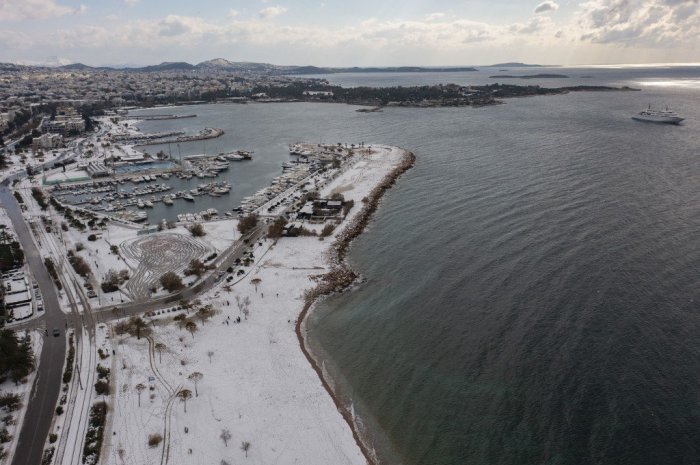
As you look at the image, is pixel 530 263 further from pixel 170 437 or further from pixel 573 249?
pixel 170 437

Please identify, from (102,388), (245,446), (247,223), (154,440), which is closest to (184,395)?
(154,440)

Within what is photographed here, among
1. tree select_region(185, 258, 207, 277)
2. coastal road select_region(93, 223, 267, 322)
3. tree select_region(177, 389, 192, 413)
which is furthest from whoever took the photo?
tree select_region(185, 258, 207, 277)

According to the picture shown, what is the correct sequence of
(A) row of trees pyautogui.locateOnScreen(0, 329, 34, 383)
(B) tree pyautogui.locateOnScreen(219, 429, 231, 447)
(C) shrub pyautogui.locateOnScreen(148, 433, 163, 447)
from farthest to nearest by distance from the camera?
1. (A) row of trees pyautogui.locateOnScreen(0, 329, 34, 383)
2. (B) tree pyautogui.locateOnScreen(219, 429, 231, 447)
3. (C) shrub pyautogui.locateOnScreen(148, 433, 163, 447)

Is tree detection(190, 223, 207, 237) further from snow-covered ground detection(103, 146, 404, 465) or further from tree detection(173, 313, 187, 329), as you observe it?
tree detection(173, 313, 187, 329)

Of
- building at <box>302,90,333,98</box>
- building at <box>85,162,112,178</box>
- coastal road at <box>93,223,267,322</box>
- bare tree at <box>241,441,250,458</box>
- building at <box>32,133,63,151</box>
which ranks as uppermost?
building at <box>302,90,333,98</box>

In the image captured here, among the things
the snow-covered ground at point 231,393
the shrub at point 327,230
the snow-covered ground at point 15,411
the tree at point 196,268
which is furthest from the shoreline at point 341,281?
the snow-covered ground at point 15,411

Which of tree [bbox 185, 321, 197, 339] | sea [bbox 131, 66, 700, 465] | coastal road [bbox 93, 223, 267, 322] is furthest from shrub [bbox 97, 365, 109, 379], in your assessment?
sea [bbox 131, 66, 700, 465]

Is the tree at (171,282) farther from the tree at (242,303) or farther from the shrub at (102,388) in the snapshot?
the shrub at (102,388)
